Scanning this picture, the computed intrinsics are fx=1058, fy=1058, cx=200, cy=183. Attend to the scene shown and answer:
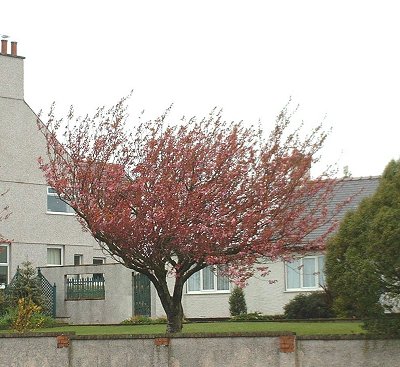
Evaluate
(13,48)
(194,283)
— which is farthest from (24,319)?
(13,48)

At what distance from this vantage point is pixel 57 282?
43188 millimetres

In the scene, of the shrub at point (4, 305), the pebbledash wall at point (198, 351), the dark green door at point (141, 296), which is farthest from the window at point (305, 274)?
the pebbledash wall at point (198, 351)

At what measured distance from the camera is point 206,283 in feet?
140

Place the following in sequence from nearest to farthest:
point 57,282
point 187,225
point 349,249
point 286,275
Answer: point 349,249 → point 187,225 → point 286,275 → point 57,282

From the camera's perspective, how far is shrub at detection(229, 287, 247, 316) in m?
40.1

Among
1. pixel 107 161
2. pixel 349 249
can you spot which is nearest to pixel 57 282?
pixel 107 161

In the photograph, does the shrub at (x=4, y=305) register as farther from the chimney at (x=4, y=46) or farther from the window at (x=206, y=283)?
the chimney at (x=4, y=46)

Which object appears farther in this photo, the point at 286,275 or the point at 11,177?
the point at 11,177

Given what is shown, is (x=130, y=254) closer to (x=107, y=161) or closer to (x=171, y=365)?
(x=107, y=161)

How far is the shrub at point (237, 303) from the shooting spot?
40.1 m

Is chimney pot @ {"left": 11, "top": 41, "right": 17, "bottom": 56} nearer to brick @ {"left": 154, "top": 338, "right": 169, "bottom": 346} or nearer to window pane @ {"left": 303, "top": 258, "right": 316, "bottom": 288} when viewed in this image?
window pane @ {"left": 303, "top": 258, "right": 316, "bottom": 288}

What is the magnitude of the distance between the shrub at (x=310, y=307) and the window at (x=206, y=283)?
5.13 meters

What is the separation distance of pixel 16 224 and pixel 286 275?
1204 cm

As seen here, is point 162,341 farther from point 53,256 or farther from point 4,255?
point 53,256
